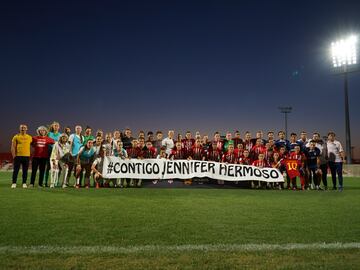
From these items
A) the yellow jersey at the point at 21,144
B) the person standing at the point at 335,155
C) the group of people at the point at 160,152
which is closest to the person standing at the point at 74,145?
the group of people at the point at 160,152

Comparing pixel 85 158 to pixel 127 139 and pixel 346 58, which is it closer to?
pixel 127 139

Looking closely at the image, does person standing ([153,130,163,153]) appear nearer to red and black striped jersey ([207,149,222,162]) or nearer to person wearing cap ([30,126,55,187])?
red and black striped jersey ([207,149,222,162])

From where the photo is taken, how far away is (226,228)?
4516 mm

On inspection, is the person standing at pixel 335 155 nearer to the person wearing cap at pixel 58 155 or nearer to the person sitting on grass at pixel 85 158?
the person sitting on grass at pixel 85 158

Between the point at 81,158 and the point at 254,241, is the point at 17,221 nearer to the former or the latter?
the point at 254,241

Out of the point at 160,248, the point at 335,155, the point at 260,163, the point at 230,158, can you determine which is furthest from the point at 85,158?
the point at 335,155

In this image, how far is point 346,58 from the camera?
31016mm

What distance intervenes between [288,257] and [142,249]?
147 centimetres

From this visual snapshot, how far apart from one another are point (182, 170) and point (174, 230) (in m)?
7.56

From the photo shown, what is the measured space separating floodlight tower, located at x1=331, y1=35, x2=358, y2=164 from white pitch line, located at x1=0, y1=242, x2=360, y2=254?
29.3 meters


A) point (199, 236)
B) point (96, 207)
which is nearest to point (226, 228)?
point (199, 236)

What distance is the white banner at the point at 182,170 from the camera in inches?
454

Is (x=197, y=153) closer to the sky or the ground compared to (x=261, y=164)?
closer to the sky

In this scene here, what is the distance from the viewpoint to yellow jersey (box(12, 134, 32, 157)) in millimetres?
10211
